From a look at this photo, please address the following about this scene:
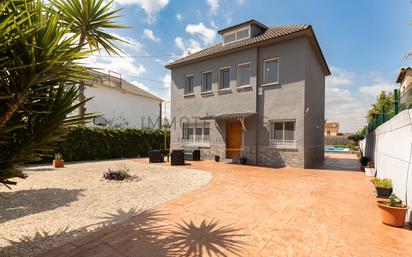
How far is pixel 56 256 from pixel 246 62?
47.4 feet

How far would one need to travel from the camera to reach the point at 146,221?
16.5 feet

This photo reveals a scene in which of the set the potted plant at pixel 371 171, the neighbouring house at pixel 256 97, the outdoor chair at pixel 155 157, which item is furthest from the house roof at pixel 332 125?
the outdoor chair at pixel 155 157

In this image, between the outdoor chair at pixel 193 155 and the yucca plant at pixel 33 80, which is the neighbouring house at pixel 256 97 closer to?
the outdoor chair at pixel 193 155


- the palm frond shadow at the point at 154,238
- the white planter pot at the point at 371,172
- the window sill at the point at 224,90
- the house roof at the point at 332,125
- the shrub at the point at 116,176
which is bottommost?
the palm frond shadow at the point at 154,238

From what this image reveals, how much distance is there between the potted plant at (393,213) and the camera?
4.73 metres

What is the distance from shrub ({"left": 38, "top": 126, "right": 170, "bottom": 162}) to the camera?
17.2 metres

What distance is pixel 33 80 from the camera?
2.51m

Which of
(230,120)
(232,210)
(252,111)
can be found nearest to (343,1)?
(252,111)

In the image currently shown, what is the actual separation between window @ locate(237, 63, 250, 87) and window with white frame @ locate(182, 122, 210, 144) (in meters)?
4.10

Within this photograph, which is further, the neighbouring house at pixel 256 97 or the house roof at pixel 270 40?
the neighbouring house at pixel 256 97

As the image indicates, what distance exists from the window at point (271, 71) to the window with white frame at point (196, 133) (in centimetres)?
557

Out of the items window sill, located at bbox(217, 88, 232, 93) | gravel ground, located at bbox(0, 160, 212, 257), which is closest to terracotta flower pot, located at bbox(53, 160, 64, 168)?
gravel ground, located at bbox(0, 160, 212, 257)

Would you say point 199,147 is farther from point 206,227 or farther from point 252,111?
point 206,227

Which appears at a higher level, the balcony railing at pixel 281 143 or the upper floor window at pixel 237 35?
the upper floor window at pixel 237 35
